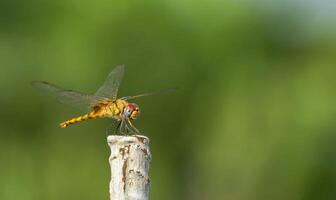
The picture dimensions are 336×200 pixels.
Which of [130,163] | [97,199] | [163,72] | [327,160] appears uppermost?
[163,72]

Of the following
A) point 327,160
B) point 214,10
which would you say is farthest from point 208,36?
point 327,160

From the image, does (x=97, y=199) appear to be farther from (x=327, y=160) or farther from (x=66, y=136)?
(x=327, y=160)

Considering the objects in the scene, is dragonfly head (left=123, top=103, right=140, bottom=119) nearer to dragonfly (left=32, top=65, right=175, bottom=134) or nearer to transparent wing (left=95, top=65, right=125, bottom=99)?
dragonfly (left=32, top=65, right=175, bottom=134)

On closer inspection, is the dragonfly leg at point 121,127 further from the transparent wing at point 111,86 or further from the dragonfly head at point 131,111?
the transparent wing at point 111,86

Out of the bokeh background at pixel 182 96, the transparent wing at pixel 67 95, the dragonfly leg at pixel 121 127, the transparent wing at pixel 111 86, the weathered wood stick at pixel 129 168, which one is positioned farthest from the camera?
the bokeh background at pixel 182 96

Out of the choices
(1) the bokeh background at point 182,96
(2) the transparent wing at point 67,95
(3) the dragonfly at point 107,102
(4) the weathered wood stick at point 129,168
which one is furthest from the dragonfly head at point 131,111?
(1) the bokeh background at point 182,96

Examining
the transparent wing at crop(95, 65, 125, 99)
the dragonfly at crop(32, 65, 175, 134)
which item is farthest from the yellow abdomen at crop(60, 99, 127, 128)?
the transparent wing at crop(95, 65, 125, 99)

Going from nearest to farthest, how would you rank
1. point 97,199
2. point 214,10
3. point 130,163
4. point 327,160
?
point 130,163, point 97,199, point 327,160, point 214,10
